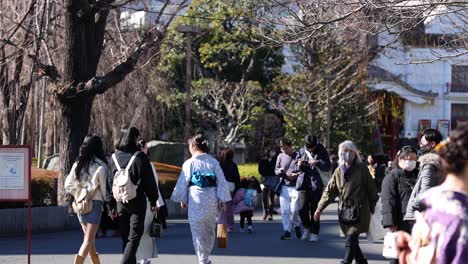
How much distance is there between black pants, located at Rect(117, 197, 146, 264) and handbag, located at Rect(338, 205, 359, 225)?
2446 mm

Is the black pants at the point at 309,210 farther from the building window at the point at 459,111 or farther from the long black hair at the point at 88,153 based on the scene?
the building window at the point at 459,111

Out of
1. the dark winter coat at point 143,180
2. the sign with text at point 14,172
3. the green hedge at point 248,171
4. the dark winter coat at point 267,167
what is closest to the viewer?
the dark winter coat at point 143,180

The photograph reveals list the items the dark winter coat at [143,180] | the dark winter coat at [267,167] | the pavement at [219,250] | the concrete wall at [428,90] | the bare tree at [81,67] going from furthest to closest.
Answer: the concrete wall at [428,90] → the dark winter coat at [267,167] → the bare tree at [81,67] → the pavement at [219,250] → the dark winter coat at [143,180]

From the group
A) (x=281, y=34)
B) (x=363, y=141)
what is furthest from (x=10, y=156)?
(x=363, y=141)

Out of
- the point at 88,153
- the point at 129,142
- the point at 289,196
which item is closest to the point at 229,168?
the point at 289,196

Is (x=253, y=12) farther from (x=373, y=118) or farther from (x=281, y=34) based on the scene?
(x=373, y=118)

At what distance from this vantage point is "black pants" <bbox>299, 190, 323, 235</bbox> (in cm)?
1611

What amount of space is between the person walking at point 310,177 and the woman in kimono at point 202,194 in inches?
194

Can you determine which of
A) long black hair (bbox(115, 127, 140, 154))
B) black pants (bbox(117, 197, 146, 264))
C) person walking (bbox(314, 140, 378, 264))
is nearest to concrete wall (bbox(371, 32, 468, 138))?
person walking (bbox(314, 140, 378, 264))

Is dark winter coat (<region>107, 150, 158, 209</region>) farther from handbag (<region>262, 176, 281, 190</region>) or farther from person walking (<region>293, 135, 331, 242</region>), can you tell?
handbag (<region>262, 176, 281, 190</region>)

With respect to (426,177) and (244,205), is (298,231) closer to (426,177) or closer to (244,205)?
(244,205)

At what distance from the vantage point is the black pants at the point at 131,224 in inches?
420

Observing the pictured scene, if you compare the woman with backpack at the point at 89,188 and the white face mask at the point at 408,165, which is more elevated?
the white face mask at the point at 408,165

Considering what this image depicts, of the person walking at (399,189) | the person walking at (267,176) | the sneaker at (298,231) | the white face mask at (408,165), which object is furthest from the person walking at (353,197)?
the person walking at (267,176)
